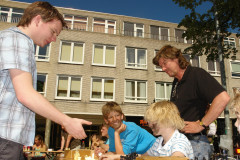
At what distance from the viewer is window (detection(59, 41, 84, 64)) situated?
Answer: 816 inches

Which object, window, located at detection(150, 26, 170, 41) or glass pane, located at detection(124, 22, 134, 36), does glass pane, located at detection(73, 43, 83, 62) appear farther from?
window, located at detection(150, 26, 170, 41)

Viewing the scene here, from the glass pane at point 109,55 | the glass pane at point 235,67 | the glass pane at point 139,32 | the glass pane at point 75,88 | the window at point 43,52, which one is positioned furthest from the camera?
the glass pane at point 235,67

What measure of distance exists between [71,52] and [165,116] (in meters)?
19.2

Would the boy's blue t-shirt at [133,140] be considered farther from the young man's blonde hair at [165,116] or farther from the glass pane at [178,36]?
the glass pane at [178,36]

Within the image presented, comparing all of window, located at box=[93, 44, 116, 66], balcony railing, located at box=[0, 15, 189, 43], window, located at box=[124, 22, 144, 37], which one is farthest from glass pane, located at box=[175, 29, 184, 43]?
window, located at box=[93, 44, 116, 66]

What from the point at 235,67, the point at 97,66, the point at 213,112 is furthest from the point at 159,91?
the point at 213,112

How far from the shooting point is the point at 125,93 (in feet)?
69.2

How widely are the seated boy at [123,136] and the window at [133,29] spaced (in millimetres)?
20956

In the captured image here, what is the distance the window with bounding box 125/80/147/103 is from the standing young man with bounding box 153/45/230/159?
17.6 metres

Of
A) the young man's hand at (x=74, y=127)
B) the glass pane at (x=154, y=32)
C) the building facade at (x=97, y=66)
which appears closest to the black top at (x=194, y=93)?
the young man's hand at (x=74, y=127)

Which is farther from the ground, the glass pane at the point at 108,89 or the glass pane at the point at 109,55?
the glass pane at the point at 109,55

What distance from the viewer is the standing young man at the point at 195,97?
9.00ft

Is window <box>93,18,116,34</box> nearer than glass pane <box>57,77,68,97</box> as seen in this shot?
No

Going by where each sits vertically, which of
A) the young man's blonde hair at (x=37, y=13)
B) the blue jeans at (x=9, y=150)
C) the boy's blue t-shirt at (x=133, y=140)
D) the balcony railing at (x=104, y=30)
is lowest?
the boy's blue t-shirt at (x=133, y=140)
